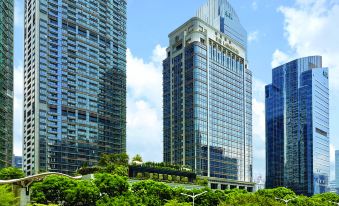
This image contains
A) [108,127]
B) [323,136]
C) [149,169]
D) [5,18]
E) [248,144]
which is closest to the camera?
[149,169]

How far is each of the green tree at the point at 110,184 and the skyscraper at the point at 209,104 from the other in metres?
68.7

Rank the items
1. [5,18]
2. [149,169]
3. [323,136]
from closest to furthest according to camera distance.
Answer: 1. [149,169]
2. [5,18]
3. [323,136]

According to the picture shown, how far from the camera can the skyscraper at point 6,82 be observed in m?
108

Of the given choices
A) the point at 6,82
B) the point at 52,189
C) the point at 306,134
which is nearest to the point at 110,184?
the point at 52,189

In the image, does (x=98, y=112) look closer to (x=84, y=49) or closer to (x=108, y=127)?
(x=108, y=127)

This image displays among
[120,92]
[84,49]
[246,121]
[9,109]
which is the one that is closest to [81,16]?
[84,49]

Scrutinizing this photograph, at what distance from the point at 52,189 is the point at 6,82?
200ft

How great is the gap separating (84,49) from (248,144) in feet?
229

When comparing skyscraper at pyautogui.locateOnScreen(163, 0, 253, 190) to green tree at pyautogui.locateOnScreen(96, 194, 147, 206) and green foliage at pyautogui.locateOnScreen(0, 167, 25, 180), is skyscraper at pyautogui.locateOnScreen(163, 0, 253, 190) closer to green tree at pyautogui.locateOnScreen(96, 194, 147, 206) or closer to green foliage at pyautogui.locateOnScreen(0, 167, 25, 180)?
green foliage at pyautogui.locateOnScreen(0, 167, 25, 180)

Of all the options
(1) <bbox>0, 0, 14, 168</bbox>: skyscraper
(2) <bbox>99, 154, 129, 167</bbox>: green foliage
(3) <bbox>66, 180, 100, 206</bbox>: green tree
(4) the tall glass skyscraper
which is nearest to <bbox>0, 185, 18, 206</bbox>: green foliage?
(3) <bbox>66, 180, 100, 206</bbox>: green tree

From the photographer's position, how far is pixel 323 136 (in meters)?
195

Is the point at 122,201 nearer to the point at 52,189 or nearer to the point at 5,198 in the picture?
the point at 52,189

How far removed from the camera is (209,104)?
14125 cm

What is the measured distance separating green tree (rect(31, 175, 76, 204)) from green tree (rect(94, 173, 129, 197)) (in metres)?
4.78
